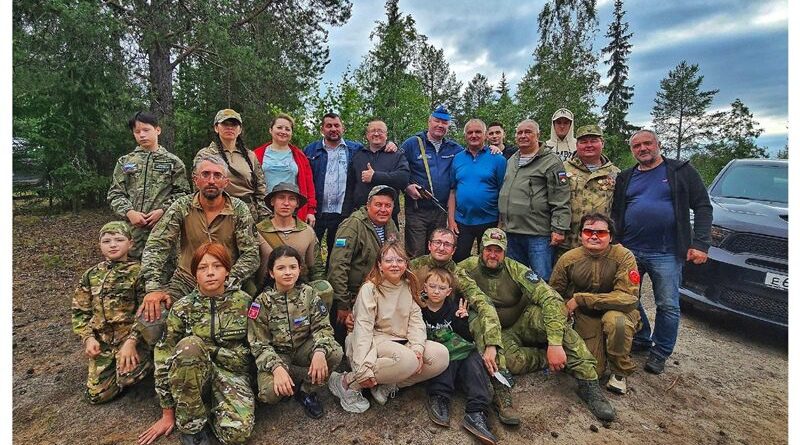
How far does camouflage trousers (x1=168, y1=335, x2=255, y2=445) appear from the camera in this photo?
9.41 feet

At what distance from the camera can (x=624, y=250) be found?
13.0ft

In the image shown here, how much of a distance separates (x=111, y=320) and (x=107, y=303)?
16 cm

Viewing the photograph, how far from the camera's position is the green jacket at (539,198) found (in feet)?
14.6

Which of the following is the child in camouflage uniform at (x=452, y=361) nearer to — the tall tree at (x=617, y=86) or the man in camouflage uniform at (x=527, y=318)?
the man in camouflage uniform at (x=527, y=318)

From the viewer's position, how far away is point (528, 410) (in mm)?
3494

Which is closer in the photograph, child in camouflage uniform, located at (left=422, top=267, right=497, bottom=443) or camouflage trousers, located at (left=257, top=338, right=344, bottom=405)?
camouflage trousers, located at (left=257, top=338, right=344, bottom=405)

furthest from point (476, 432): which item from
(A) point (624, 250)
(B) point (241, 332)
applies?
(A) point (624, 250)

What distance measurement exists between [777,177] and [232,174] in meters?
7.70

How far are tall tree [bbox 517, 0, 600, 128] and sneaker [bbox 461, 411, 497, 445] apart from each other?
21564 mm

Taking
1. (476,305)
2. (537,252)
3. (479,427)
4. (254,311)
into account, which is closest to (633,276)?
(537,252)

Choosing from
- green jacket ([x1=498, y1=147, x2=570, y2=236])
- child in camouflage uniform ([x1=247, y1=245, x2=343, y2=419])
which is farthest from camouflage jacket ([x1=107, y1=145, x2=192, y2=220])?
green jacket ([x1=498, y1=147, x2=570, y2=236])

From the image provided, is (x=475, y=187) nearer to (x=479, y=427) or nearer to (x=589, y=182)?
(x=589, y=182)

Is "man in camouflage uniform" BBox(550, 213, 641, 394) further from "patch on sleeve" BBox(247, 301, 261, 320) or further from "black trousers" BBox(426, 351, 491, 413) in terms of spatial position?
"patch on sleeve" BBox(247, 301, 261, 320)

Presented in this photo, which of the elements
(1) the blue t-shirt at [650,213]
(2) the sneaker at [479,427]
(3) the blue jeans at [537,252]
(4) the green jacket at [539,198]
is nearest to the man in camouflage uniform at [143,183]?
(2) the sneaker at [479,427]
